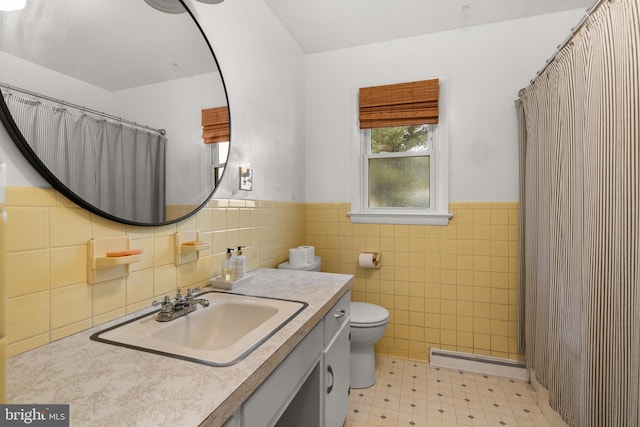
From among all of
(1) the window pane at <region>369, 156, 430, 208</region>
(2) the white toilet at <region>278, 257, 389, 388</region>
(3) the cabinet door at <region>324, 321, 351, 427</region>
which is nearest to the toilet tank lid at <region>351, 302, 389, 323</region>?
(2) the white toilet at <region>278, 257, 389, 388</region>

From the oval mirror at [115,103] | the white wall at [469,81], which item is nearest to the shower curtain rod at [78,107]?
the oval mirror at [115,103]

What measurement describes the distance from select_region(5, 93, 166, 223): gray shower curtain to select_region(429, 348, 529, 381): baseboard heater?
2.20m

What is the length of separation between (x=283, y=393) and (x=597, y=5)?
6.15ft

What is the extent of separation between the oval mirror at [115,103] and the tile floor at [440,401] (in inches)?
62.3

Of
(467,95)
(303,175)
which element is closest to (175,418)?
(303,175)

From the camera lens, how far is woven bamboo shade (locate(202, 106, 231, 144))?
1444mm

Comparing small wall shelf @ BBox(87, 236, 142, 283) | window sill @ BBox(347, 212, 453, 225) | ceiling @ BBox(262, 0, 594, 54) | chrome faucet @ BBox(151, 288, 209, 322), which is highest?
ceiling @ BBox(262, 0, 594, 54)

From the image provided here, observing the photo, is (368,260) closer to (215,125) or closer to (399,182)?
(399,182)

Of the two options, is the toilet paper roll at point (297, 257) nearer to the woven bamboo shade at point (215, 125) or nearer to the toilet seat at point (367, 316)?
the toilet seat at point (367, 316)

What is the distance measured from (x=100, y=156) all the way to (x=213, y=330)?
73 cm

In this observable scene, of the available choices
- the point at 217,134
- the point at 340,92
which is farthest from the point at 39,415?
the point at 340,92

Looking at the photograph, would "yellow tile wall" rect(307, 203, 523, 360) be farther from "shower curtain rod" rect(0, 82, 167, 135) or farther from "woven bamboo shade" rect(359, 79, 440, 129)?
"shower curtain rod" rect(0, 82, 167, 135)

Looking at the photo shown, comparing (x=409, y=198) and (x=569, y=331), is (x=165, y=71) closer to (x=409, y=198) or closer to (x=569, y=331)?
(x=409, y=198)

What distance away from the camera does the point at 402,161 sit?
2525 millimetres
